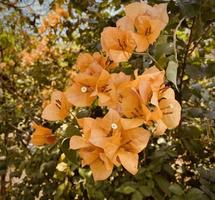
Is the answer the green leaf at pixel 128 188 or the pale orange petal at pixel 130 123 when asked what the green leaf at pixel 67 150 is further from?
the green leaf at pixel 128 188

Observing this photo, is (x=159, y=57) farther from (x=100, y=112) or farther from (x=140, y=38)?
(x=100, y=112)

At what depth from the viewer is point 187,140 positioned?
1314mm

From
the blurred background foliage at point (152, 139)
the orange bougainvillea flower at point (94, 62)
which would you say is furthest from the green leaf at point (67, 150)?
the orange bougainvillea flower at point (94, 62)

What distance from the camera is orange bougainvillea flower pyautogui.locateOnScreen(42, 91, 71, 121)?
760 millimetres

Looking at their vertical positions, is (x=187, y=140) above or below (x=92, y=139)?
below

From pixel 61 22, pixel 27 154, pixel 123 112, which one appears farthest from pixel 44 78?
pixel 123 112

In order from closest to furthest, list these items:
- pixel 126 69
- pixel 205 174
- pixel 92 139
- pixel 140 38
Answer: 1. pixel 92 139
2. pixel 140 38
3. pixel 126 69
4. pixel 205 174

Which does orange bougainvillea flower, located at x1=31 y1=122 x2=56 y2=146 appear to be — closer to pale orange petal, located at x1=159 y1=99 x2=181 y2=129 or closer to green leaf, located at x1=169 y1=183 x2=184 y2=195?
pale orange petal, located at x1=159 y1=99 x2=181 y2=129

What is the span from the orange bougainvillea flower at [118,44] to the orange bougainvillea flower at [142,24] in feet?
0.03

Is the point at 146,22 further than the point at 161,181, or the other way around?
the point at 161,181

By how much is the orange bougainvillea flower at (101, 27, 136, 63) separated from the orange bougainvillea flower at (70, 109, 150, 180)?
12 cm

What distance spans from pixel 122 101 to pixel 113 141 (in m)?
0.06

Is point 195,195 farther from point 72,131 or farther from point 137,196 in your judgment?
point 72,131

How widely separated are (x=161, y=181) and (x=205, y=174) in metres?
0.11
